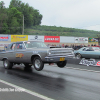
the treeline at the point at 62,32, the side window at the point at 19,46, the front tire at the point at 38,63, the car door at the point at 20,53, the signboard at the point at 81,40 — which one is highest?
the treeline at the point at 62,32

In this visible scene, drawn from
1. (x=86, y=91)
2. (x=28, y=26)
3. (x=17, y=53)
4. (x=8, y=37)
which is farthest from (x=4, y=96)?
(x=28, y=26)

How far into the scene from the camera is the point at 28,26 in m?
86.2

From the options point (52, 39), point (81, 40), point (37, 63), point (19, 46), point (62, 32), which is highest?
point (62, 32)

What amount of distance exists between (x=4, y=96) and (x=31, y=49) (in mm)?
3838

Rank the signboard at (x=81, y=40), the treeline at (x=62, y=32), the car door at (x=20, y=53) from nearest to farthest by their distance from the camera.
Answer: the car door at (x=20, y=53) → the signboard at (x=81, y=40) → the treeline at (x=62, y=32)

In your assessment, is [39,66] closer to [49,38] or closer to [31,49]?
[31,49]

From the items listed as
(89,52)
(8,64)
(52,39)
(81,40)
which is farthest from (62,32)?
(8,64)

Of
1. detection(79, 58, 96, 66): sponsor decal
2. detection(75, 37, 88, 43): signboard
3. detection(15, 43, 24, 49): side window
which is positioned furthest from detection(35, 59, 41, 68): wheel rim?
detection(75, 37, 88, 43): signboard

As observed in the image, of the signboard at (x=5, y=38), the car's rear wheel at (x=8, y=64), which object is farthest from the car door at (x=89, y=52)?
the signboard at (x=5, y=38)

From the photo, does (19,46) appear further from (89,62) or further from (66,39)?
(66,39)

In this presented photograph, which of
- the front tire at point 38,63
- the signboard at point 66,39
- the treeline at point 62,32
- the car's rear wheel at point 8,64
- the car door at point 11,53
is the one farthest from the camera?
the treeline at point 62,32

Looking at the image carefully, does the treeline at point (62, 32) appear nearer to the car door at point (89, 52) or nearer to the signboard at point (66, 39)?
the signboard at point (66, 39)

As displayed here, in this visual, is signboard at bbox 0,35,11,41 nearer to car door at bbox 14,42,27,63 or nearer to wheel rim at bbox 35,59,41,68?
car door at bbox 14,42,27,63

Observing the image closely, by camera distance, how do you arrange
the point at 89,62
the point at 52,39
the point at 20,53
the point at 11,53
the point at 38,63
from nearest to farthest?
the point at 38,63 < the point at 20,53 < the point at 11,53 < the point at 89,62 < the point at 52,39
